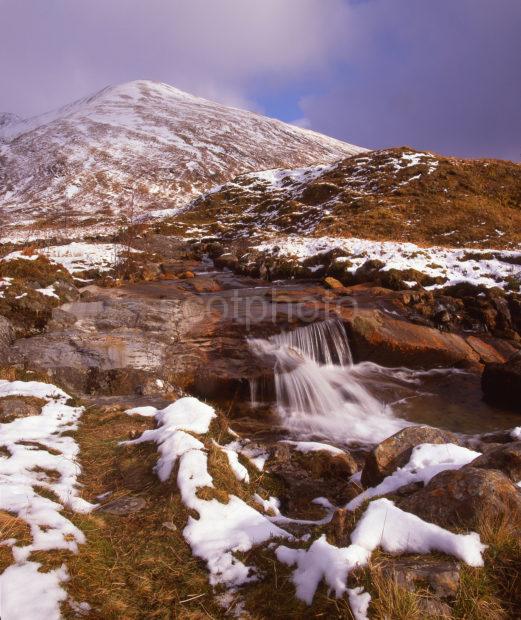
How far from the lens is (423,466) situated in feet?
15.1

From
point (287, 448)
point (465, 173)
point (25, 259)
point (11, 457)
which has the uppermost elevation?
point (465, 173)

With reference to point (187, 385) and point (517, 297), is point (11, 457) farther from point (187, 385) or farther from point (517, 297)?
point (517, 297)

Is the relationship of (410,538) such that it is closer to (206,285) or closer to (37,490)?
(37,490)

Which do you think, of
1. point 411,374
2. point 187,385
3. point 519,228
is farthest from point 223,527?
point 519,228

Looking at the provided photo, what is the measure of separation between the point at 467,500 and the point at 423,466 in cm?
123

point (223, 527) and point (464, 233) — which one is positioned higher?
point (464, 233)


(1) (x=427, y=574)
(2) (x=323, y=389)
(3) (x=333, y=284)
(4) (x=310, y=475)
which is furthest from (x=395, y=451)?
(3) (x=333, y=284)

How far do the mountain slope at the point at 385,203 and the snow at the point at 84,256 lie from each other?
14.3 meters

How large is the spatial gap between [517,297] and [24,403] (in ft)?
52.9

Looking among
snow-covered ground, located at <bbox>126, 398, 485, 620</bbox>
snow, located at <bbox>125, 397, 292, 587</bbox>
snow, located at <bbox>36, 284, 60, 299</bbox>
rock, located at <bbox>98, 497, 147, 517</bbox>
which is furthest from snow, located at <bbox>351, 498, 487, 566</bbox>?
snow, located at <bbox>36, 284, 60, 299</bbox>

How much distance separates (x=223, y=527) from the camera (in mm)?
4023

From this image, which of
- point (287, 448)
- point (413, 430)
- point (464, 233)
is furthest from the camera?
point (464, 233)

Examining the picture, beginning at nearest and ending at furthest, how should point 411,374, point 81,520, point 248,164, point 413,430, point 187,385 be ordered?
point 81,520 < point 413,430 < point 187,385 < point 411,374 < point 248,164

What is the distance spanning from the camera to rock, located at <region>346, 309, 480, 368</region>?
1295 cm
